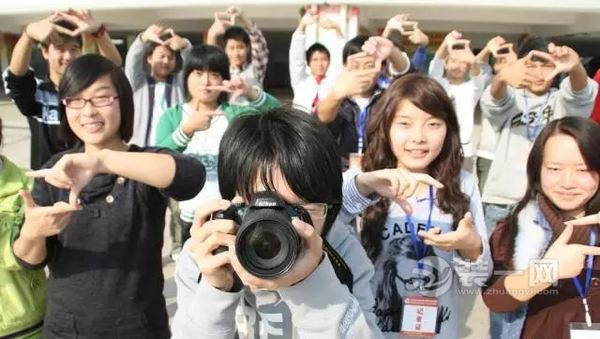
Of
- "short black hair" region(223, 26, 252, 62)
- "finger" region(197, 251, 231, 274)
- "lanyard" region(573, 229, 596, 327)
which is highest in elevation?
"short black hair" region(223, 26, 252, 62)

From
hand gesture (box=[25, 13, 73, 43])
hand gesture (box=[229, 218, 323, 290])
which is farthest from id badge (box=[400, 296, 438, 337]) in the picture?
hand gesture (box=[25, 13, 73, 43])

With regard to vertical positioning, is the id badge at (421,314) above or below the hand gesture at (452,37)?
below

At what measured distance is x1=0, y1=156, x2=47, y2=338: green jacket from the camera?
5.16 feet

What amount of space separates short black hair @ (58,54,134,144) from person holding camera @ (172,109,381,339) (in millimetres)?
709

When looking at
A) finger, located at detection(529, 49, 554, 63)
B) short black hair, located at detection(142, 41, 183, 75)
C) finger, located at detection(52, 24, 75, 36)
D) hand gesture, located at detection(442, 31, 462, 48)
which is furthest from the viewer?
short black hair, located at detection(142, 41, 183, 75)

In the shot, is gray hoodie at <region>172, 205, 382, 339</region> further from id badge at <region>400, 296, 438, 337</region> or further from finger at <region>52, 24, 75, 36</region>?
finger at <region>52, 24, 75, 36</region>

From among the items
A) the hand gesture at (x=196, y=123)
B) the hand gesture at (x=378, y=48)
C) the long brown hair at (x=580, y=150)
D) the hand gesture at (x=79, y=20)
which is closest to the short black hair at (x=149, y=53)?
the hand gesture at (x=79, y=20)

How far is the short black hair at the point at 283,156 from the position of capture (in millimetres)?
1092

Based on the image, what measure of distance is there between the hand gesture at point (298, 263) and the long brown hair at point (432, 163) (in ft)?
2.27

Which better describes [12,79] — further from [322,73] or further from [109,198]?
[322,73]

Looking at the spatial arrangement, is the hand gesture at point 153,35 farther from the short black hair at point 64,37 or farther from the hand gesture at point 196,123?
the hand gesture at point 196,123

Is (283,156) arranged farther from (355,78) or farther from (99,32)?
(99,32)

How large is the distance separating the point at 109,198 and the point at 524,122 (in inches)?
81.7

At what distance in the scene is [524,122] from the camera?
271cm
